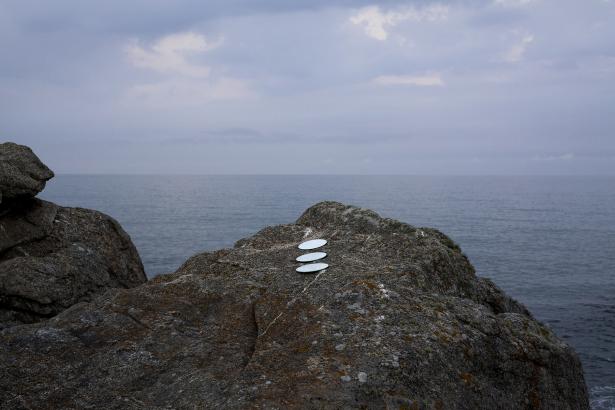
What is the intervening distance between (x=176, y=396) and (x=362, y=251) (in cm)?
474

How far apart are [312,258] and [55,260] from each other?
6.95 m

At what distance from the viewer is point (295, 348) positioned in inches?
283

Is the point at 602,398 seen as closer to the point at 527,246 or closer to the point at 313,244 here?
the point at 313,244

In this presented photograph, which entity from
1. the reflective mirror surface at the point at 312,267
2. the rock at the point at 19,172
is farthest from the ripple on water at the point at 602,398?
the rock at the point at 19,172

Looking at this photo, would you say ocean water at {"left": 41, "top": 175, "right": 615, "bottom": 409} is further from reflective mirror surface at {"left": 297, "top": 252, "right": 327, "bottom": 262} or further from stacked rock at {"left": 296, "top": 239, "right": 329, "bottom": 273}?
reflective mirror surface at {"left": 297, "top": 252, "right": 327, "bottom": 262}

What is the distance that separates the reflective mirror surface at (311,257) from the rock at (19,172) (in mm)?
8605

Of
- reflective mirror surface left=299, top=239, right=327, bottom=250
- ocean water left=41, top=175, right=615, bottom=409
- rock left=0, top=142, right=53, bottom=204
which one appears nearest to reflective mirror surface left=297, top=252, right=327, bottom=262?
reflective mirror surface left=299, top=239, right=327, bottom=250

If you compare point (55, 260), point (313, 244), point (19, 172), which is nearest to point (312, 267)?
point (313, 244)

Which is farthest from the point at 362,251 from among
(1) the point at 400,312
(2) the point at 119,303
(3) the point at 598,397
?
(3) the point at 598,397

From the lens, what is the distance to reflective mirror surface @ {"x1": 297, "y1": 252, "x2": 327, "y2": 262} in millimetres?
9695

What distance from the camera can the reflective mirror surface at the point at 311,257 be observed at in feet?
31.8

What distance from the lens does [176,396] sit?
6.73m

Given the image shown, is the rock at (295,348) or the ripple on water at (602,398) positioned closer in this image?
the rock at (295,348)

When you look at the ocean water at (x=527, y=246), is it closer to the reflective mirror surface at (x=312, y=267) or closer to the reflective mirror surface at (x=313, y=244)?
the reflective mirror surface at (x=313, y=244)
